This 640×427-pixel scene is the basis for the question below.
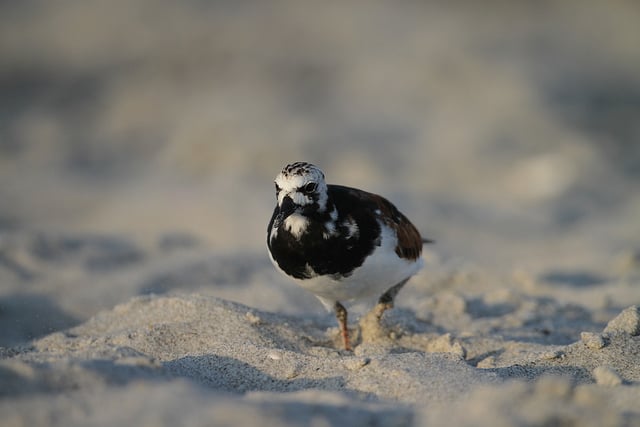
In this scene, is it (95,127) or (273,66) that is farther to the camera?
(273,66)

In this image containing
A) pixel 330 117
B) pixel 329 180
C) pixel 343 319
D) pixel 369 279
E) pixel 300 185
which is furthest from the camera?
pixel 330 117

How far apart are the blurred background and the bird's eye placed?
343 cm

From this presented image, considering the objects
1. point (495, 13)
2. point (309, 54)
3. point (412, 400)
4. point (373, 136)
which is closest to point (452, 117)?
point (373, 136)

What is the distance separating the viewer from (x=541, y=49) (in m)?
14.3

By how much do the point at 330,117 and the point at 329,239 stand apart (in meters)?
8.13

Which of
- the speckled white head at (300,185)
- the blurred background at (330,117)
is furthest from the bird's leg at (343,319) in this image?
the blurred background at (330,117)

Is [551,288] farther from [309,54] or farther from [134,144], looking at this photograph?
[309,54]

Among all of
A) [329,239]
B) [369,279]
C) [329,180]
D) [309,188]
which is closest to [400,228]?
[369,279]

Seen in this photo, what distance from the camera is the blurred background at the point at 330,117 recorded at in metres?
8.99

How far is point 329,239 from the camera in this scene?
160 inches

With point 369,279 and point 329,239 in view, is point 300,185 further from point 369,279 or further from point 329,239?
point 369,279

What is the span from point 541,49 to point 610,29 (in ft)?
8.25

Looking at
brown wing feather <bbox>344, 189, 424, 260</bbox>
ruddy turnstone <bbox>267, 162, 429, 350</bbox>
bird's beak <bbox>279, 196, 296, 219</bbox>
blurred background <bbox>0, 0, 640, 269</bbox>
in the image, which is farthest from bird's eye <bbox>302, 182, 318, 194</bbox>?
blurred background <bbox>0, 0, 640, 269</bbox>

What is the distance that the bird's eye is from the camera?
404 cm
